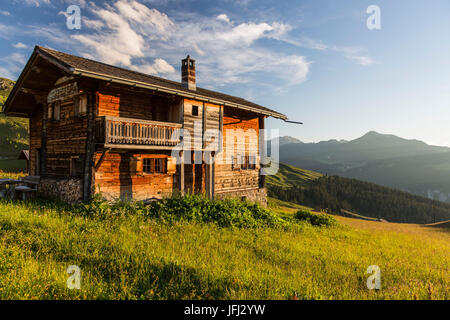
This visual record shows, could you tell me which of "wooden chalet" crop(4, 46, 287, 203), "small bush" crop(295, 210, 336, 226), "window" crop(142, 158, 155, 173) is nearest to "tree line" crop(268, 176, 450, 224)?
"small bush" crop(295, 210, 336, 226)

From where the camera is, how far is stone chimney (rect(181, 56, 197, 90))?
57.2 ft

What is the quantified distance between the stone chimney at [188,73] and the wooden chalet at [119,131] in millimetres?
73

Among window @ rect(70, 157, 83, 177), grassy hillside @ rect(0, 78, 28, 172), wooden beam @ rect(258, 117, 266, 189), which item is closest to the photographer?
window @ rect(70, 157, 83, 177)

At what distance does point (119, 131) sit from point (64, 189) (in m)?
4.94

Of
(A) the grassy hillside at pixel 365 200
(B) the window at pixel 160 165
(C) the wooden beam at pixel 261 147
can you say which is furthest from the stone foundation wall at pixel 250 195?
(A) the grassy hillside at pixel 365 200

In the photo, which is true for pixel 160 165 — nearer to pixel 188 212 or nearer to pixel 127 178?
pixel 127 178

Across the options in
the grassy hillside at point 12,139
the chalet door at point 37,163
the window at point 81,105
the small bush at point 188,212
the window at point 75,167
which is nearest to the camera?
the small bush at point 188,212

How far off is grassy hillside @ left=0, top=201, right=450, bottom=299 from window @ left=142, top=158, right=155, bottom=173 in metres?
4.55

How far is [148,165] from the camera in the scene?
47.0 ft

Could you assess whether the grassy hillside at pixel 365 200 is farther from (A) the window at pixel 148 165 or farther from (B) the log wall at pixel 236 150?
(A) the window at pixel 148 165

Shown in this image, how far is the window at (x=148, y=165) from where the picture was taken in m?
14.2

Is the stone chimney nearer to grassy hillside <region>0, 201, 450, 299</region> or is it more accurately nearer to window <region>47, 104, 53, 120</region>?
window <region>47, 104, 53, 120</region>
